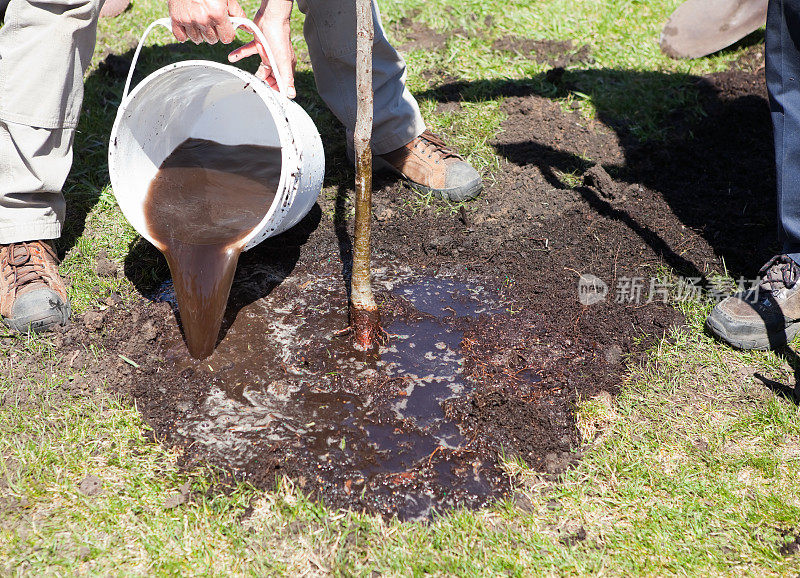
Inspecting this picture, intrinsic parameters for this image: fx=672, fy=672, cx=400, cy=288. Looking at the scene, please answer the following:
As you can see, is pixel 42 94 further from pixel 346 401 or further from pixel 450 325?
pixel 450 325

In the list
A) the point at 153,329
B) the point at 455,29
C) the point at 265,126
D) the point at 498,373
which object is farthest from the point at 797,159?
the point at 455,29

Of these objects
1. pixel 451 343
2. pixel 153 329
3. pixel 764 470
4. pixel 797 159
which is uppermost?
pixel 797 159

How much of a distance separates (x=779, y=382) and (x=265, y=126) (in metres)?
2.73

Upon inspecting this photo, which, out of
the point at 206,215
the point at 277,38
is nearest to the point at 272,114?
the point at 277,38

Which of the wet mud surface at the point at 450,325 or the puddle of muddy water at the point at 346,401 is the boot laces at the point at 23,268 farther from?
the puddle of muddy water at the point at 346,401

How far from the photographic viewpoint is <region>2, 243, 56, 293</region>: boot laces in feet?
9.89

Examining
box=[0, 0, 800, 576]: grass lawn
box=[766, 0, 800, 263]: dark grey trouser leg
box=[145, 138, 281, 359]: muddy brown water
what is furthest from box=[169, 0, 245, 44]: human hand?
box=[766, 0, 800, 263]: dark grey trouser leg

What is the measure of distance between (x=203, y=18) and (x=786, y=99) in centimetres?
238

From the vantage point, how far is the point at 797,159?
2.78 metres

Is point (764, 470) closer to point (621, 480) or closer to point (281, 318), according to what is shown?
point (621, 480)

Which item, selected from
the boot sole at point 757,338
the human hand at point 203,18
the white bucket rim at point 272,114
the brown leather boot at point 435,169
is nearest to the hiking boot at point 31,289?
the white bucket rim at point 272,114

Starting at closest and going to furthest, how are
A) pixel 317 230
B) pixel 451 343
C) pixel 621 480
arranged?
pixel 621 480 < pixel 451 343 < pixel 317 230

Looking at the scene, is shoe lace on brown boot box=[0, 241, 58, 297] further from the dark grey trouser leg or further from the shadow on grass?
the dark grey trouser leg

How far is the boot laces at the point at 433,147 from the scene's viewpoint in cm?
381
